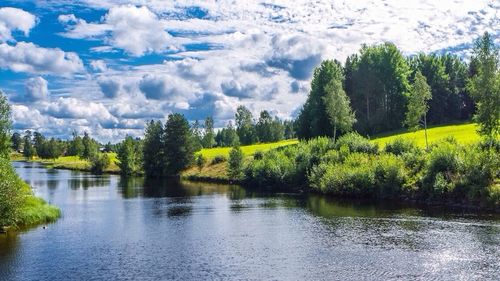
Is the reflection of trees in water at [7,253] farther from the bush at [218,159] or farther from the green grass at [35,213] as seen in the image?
the bush at [218,159]

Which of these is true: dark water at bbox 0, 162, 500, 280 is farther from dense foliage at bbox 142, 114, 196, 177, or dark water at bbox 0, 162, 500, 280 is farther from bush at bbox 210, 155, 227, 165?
dense foliage at bbox 142, 114, 196, 177

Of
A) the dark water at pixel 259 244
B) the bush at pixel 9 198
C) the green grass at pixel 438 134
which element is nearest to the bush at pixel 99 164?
the green grass at pixel 438 134

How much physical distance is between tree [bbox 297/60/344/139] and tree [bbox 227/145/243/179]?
2412 cm

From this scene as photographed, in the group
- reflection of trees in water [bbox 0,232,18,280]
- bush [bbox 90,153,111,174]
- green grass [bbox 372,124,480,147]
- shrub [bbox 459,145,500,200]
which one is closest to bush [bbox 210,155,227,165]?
green grass [bbox 372,124,480,147]

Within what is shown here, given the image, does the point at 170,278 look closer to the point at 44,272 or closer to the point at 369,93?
the point at 44,272

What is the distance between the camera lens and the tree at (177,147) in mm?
132375

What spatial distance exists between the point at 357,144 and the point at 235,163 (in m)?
31.1

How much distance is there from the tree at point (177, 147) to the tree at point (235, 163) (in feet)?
78.1

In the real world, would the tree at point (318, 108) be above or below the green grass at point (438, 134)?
above

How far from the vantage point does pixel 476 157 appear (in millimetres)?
62531

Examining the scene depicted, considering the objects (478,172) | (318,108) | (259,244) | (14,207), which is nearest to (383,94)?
(318,108)

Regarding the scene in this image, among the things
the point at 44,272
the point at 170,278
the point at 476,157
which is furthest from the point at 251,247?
the point at 476,157

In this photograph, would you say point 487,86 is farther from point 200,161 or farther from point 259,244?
point 200,161

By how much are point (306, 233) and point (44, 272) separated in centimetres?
2295
